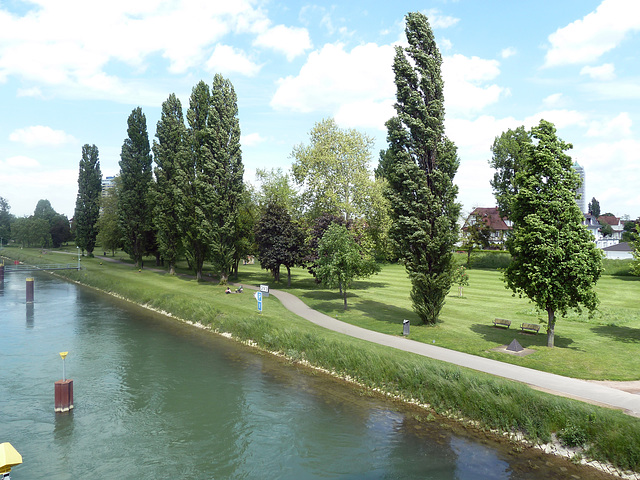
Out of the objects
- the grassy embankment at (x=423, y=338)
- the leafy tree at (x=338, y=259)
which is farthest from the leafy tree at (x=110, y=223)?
the leafy tree at (x=338, y=259)

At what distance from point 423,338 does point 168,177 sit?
47412mm

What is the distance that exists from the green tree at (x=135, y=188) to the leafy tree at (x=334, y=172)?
103ft

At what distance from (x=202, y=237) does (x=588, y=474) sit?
148ft

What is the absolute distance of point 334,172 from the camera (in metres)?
50.7

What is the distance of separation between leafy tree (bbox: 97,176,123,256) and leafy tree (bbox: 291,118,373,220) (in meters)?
38.8

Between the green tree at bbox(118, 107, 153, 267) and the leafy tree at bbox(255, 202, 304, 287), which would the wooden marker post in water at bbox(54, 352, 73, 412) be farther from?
the green tree at bbox(118, 107, 153, 267)

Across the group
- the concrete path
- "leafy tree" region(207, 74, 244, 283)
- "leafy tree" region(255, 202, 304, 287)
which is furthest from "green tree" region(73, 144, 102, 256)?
the concrete path

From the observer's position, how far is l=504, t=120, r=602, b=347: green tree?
76.4ft

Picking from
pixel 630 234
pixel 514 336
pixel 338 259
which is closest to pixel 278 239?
pixel 338 259

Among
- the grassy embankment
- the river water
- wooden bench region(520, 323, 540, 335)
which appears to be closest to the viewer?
the river water

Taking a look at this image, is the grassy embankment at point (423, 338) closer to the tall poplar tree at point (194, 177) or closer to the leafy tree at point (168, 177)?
the tall poplar tree at point (194, 177)

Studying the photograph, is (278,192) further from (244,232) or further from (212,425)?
(212,425)

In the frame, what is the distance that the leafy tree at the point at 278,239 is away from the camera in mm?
48375

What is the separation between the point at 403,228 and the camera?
101 feet
